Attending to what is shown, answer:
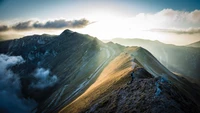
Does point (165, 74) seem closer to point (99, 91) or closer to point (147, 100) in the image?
point (99, 91)

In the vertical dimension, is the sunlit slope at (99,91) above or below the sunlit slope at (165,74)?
above

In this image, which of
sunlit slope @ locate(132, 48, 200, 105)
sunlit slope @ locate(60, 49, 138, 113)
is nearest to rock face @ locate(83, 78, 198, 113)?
sunlit slope @ locate(60, 49, 138, 113)

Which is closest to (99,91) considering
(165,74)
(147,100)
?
(147,100)

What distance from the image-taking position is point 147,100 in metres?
41.3

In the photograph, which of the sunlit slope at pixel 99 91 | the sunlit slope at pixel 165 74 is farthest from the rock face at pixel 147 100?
the sunlit slope at pixel 165 74

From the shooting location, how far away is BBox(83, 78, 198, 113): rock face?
3800cm

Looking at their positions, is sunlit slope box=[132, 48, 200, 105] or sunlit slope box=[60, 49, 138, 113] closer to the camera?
sunlit slope box=[60, 49, 138, 113]

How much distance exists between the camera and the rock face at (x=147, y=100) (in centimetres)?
3800

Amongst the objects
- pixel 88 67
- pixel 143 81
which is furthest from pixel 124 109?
pixel 88 67

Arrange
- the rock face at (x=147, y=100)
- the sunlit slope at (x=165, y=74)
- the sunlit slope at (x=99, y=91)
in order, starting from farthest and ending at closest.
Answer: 1. the sunlit slope at (x=165, y=74)
2. the sunlit slope at (x=99, y=91)
3. the rock face at (x=147, y=100)

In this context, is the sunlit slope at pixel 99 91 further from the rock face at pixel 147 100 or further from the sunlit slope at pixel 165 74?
the sunlit slope at pixel 165 74

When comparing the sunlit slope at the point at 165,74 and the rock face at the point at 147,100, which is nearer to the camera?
the rock face at the point at 147,100

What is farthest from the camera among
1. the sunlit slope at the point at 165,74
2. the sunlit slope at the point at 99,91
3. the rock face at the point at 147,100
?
the sunlit slope at the point at 165,74

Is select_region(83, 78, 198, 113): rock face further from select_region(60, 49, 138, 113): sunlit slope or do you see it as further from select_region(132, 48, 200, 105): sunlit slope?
select_region(132, 48, 200, 105): sunlit slope
